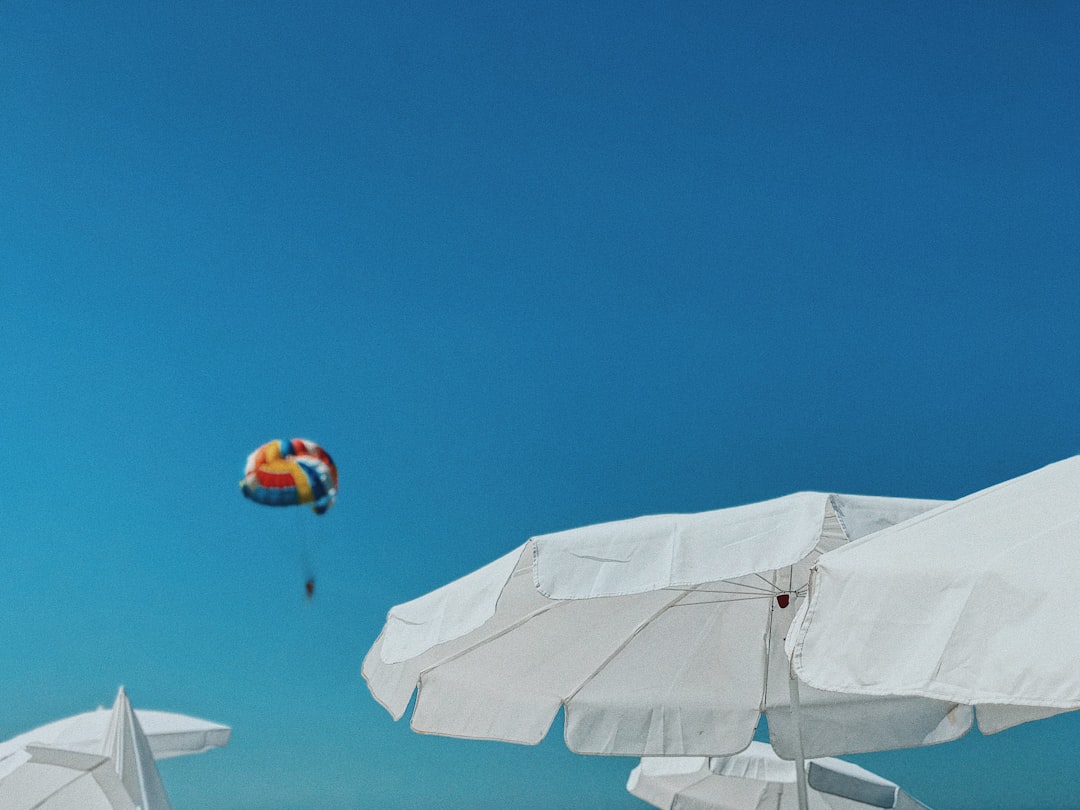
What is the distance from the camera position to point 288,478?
1714 cm

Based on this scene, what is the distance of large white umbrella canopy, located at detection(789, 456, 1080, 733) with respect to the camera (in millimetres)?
2385

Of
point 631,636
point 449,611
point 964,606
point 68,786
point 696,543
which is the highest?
point 631,636

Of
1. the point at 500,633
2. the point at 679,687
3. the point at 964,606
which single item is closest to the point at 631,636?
the point at 679,687

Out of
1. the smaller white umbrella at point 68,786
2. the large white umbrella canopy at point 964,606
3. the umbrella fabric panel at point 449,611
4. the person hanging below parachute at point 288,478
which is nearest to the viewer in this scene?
the large white umbrella canopy at point 964,606

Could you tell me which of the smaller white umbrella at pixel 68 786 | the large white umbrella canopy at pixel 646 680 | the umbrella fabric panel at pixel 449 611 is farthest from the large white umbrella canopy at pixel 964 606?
the smaller white umbrella at pixel 68 786

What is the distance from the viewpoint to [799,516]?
3900 millimetres

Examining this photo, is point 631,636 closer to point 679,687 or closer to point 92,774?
point 679,687

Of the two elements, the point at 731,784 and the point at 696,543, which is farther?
the point at 731,784

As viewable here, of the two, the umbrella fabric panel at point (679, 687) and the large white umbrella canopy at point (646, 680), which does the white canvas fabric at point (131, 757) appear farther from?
the umbrella fabric panel at point (679, 687)

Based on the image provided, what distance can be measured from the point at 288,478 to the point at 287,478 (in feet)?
0.05

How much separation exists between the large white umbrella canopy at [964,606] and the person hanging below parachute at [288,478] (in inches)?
584

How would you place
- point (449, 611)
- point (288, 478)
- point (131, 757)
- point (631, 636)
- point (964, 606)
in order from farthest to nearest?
point (288, 478) < point (631, 636) < point (131, 757) < point (449, 611) < point (964, 606)

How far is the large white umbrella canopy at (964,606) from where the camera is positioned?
7.82 feet

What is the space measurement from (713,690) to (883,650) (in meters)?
3.44
